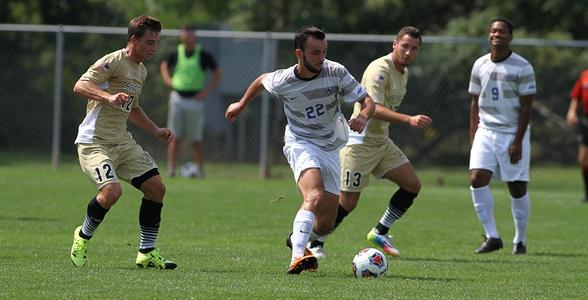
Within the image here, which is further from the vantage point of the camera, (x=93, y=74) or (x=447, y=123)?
(x=447, y=123)

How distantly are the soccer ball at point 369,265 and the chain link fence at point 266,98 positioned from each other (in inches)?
427

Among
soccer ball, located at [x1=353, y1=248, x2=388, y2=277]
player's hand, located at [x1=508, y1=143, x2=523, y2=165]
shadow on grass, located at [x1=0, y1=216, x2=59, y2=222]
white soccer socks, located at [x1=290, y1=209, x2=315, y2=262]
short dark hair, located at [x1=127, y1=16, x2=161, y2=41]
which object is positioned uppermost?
short dark hair, located at [x1=127, y1=16, x2=161, y2=41]

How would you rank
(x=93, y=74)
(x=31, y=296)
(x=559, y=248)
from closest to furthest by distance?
1. (x=31, y=296)
2. (x=93, y=74)
3. (x=559, y=248)

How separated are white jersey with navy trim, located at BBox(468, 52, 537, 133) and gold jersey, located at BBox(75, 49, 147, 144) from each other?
3.55 meters

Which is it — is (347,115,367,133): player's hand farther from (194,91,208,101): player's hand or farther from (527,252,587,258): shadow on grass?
(194,91,208,101): player's hand

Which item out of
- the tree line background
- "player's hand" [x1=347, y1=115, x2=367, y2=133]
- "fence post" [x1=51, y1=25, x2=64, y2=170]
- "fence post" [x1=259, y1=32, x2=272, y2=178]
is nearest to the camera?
"player's hand" [x1=347, y1=115, x2=367, y2=133]

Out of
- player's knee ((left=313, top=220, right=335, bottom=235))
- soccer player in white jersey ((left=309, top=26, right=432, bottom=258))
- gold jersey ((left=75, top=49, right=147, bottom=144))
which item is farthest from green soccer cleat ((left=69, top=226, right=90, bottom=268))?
soccer player in white jersey ((left=309, top=26, right=432, bottom=258))

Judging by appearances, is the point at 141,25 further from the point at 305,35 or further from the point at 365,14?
the point at 365,14

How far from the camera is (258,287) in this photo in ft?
25.0

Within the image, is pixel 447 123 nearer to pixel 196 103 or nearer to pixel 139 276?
pixel 196 103

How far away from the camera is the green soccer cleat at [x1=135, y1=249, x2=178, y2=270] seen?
8.71 metres

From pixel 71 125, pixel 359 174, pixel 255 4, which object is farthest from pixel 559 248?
pixel 255 4

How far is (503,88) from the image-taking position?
1086 cm

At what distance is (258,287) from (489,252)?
3.69 m
